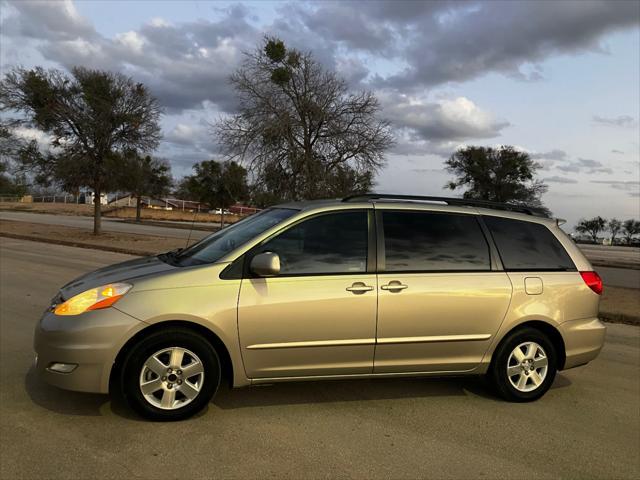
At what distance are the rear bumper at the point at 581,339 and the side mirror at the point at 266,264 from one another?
2.62 meters

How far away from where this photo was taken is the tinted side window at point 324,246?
4145 millimetres

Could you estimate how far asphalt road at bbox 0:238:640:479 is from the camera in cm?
330

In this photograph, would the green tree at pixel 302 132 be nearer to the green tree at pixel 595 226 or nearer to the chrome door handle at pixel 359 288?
the chrome door handle at pixel 359 288

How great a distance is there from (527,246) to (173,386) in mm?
3243

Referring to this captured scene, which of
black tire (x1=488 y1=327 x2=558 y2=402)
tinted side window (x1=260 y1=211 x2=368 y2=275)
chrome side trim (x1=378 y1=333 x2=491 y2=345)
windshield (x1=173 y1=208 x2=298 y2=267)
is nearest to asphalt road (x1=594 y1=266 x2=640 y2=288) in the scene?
black tire (x1=488 y1=327 x2=558 y2=402)

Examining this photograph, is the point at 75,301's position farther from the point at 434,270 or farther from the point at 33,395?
the point at 434,270

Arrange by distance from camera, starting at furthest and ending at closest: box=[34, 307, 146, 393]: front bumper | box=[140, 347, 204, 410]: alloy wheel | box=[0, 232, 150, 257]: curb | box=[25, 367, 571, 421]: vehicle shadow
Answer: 1. box=[0, 232, 150, 257]: curb
2. box=[25, 367, 571, 421]: vehicle shadow
3. box=[140, 347, 204, 410]: alloy wheel
4. box=[34, 307, 146, 393]: front bumper

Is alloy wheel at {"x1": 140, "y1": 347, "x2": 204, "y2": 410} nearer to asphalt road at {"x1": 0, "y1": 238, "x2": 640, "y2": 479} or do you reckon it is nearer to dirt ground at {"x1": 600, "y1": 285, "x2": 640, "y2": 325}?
asphalt road at {"x1": 0, "y1": 238, "x2": 640, "y2": 479}

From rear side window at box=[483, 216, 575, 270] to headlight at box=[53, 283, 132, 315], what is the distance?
123 inches

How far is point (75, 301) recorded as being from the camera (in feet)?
12.7

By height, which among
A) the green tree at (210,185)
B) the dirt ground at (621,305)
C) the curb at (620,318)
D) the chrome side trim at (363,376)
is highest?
the green tree at (210,185)

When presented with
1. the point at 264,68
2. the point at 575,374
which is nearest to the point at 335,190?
the point at 264,68

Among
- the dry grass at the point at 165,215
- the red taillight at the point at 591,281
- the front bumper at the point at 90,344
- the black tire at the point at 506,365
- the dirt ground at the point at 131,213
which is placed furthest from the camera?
the dry grass at the point at 165,215

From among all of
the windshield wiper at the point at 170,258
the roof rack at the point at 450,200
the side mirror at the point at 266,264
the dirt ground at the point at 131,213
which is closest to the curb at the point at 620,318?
the roof rack at the point at 450,200
